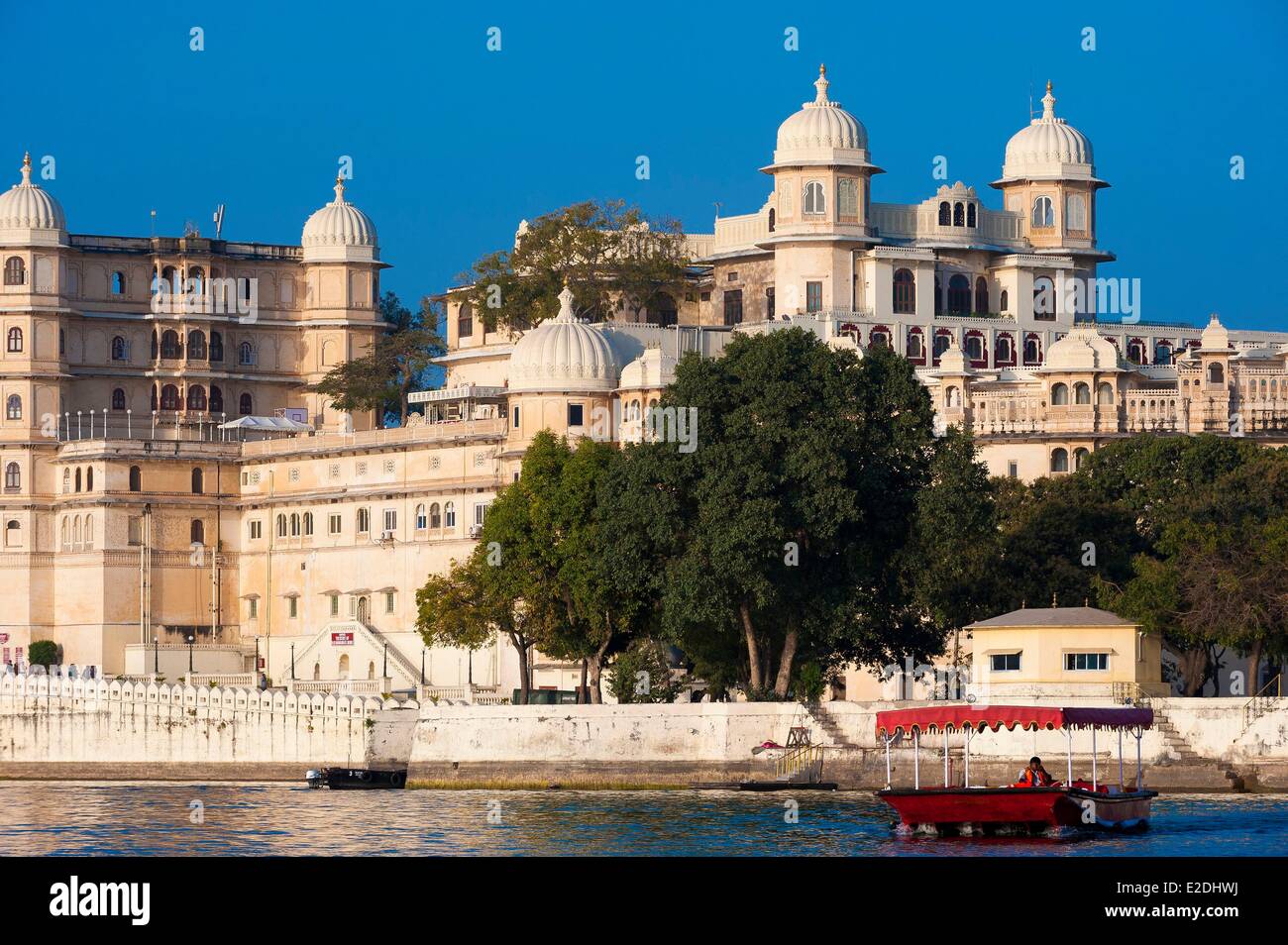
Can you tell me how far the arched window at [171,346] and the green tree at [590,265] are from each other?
21758 mm

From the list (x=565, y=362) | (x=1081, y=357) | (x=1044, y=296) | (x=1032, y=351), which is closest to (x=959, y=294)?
(x=1044, y=296)

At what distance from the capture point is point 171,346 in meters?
125

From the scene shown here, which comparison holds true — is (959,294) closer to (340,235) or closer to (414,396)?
(414,396)

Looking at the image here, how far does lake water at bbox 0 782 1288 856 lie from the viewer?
51.4 m

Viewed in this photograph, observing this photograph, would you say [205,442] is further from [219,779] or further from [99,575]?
[219,779]

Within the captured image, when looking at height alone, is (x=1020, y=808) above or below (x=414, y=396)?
below

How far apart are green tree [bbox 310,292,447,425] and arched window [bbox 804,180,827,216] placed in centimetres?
2260

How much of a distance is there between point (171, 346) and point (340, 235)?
29.6 ft

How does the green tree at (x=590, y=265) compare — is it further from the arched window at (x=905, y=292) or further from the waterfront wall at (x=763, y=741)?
the waterfront wall at (x=763, y=741)

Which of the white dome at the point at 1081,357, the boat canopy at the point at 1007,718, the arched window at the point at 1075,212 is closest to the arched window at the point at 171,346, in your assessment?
the arched window at the point at 1075,212

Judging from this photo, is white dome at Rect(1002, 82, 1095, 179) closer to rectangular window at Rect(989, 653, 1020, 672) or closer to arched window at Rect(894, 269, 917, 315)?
arched window at Rect(894, 269, 917, 315)

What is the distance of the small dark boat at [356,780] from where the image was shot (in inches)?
2822

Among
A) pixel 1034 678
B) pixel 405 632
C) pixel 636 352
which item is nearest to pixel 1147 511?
pixel 1034 678
